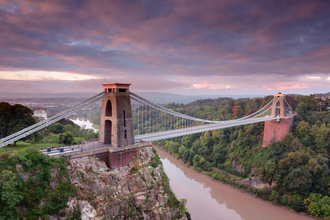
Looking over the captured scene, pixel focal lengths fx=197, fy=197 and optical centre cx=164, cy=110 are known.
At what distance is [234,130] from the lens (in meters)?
25.3

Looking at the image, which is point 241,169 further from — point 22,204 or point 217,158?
point 22,204

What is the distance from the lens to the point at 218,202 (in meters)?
17.1

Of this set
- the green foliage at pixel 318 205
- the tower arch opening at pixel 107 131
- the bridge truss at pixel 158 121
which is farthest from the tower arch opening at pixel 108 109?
the green foliage at pixel 318 205

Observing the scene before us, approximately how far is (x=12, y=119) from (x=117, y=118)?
5.64m

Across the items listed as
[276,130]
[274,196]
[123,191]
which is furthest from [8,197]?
[276,130]

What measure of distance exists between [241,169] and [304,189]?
5928 millimetres

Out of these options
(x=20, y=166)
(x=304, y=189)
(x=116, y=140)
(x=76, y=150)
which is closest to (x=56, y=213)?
(x=20, y=166)

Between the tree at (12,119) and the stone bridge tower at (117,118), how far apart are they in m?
4.11

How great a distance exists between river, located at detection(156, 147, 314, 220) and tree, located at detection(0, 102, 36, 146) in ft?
42.0

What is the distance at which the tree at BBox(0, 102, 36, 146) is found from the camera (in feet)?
34.6

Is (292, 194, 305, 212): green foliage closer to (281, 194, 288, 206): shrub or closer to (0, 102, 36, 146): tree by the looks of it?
(281, 194, 288, 206): shrub

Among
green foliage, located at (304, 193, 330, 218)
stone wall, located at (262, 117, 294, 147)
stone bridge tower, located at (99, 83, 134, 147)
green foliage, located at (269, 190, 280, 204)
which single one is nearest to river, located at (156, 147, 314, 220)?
green foliage, located at (269, 190, 280, 204)

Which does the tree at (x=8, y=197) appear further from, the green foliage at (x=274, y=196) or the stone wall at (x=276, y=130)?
the stone wall at (x=276, y=130)

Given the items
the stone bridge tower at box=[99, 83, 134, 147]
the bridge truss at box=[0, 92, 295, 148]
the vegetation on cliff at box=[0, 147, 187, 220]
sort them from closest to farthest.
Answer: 1. the vegetation on cliff at box=[0, 147, 187, 220]
2. the bridge truss at box=[0, 92, 295, 148]
3. the stone bridge tower at box=[99, 83, 134, 147]
